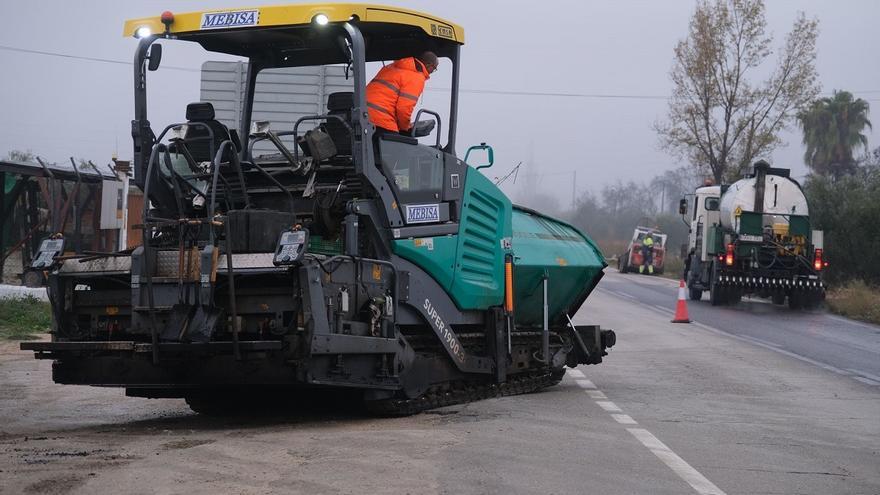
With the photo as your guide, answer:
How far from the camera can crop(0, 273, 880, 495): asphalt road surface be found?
251 inches

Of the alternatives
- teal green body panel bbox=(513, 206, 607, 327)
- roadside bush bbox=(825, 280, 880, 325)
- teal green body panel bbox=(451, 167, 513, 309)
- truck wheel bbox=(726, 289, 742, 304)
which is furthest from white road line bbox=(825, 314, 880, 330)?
teal green body panel bbox=(451, 167, 513, 309)

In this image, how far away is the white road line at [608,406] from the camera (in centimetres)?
1027

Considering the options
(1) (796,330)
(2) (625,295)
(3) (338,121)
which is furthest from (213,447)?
(2) (625,295)

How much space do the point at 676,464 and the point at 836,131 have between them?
195 feet

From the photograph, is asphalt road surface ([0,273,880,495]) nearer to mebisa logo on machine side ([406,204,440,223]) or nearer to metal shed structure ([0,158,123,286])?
mebisa logo on machine side ([406,204,440,223])

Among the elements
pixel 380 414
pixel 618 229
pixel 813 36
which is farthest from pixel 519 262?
pixel 618 229

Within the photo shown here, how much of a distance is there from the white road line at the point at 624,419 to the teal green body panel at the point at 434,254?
69.6 inches

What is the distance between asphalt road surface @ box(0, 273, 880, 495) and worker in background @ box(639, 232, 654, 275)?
37513 millimetres

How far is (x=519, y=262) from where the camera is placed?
11.1 m

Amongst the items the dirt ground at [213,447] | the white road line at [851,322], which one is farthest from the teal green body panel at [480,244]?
the white road line at [851,322]

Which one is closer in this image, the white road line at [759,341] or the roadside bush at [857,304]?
the white road line at [759,341]

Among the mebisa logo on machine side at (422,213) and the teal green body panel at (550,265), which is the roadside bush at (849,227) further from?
the mebisa logo on machine side at (422,213)

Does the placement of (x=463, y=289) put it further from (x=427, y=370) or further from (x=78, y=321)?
(x=78, y=321)

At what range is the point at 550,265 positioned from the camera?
11.7 m
